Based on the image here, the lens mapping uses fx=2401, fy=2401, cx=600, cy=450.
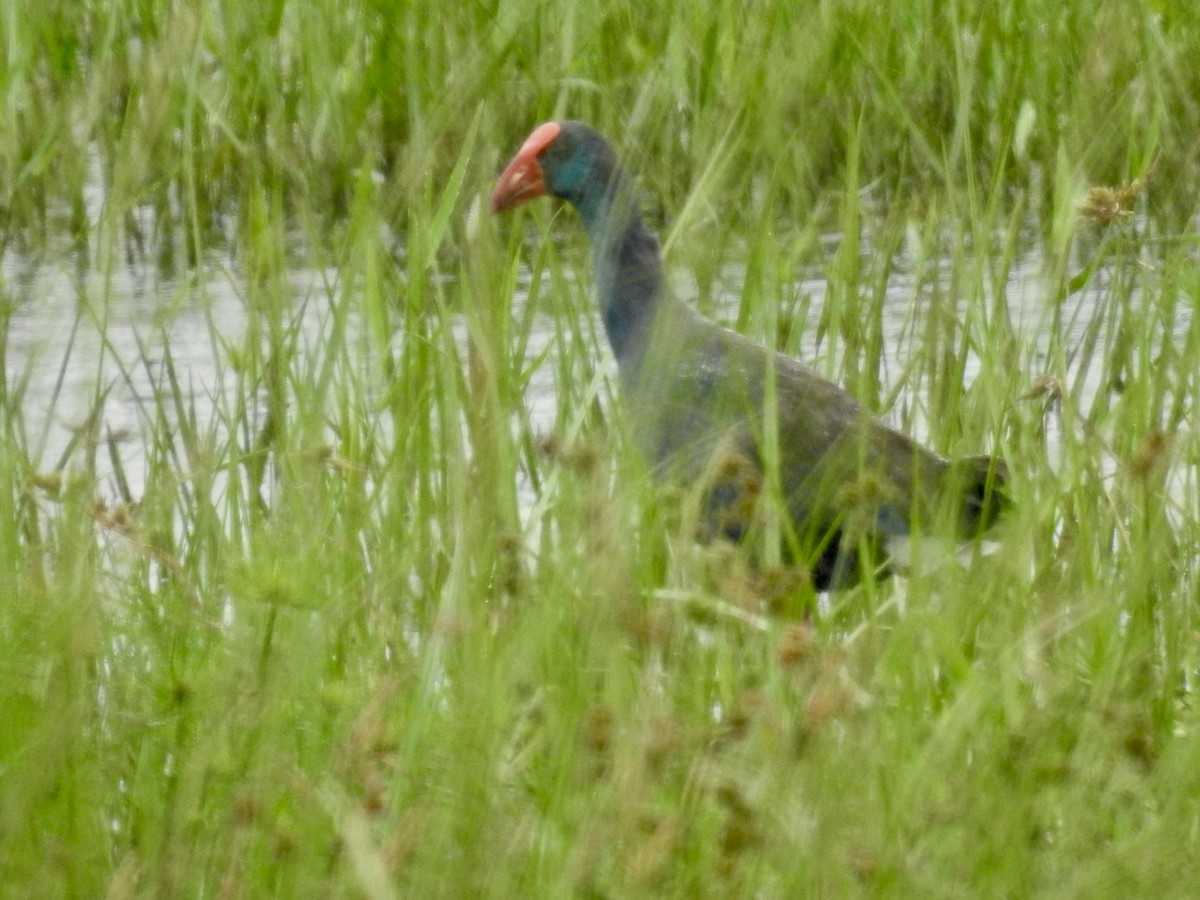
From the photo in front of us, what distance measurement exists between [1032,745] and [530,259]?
3.50 meters

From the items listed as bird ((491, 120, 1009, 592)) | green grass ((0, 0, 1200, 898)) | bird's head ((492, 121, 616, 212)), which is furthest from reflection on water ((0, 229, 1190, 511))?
green grass ((0, 0, 1200, 898))

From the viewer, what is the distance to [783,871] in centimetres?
160

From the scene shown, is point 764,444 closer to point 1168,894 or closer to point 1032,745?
point 1032,745

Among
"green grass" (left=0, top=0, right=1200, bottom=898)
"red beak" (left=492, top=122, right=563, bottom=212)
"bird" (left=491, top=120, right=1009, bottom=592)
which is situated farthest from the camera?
"red beak" (left=492, top=122, right=563, bottom=212)

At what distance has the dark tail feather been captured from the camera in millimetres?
2461

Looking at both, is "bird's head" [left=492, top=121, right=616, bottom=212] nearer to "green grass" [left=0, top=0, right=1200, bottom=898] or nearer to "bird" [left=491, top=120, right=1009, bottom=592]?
"bird" [left=491, top=120, right=1009, bottom=592]

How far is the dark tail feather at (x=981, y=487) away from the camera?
2461mm

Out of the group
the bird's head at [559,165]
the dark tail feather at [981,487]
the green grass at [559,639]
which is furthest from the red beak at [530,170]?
the dark tail feather at [981,487]

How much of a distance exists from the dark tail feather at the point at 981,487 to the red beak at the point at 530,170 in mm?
1057

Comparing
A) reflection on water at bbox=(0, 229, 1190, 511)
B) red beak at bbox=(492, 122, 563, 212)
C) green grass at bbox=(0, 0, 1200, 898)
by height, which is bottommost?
reflection on water at bbox=(0, 229, 1190, 511)

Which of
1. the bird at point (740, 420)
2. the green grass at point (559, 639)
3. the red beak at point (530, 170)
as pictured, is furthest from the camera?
the red beak at point (530, 170)

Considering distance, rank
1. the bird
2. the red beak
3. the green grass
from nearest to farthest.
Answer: the green grass
the bird
the red beak

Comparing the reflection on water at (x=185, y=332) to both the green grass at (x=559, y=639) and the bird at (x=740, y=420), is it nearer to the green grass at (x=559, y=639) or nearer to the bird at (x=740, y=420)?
the bird at (x=740, y=420)

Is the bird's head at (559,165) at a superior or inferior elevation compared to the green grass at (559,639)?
superior
